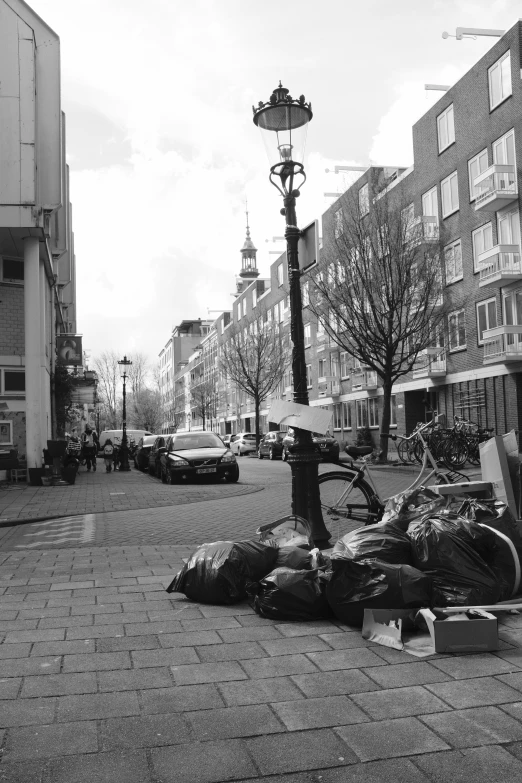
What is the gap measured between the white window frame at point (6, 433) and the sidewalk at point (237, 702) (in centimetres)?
1693

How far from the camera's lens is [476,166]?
30.8 meters

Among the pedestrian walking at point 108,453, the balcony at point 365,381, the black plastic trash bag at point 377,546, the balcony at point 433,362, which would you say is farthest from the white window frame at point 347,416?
the black plastic trash bag at point 377,546

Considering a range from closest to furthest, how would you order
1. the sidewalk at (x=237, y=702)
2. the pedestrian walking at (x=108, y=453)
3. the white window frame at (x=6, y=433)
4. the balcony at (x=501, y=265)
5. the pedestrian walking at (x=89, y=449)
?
the sidewalk at (x=237, y=702)
the white window frame at (x=6, y=433)
the pedestrian walking at (x=108, y=453)
the balcony at (x=501, y=265)
the pedestrian walking at (x=89, y=449)

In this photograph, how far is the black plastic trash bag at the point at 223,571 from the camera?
535 cm

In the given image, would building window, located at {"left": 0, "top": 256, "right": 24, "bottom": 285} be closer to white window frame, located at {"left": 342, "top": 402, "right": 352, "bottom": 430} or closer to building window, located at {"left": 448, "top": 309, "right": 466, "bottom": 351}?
building window, located at {"left": 448, "top": 309, "right": 466, "bottom": 351}

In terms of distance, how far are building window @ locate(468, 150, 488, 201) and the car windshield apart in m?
16.3

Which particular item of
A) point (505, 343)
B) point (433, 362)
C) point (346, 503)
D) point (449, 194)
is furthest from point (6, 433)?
point (449, 194)

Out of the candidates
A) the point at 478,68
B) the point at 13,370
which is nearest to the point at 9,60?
the point at 13,370

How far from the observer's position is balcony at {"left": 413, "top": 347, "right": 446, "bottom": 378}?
107 ft

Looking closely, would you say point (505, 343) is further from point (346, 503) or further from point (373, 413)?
point (346, 503)

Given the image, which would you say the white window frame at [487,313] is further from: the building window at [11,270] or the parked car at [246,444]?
the parked car at [246,444]

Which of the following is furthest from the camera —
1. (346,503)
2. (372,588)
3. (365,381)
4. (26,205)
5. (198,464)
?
(365,381)

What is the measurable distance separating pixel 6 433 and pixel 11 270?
187 inches

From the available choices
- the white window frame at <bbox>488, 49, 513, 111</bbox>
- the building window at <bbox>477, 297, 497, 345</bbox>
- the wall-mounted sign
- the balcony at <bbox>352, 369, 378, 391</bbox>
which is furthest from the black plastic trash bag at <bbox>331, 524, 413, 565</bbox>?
the balcony at <bbox>352, 369, 378, 391</bbox>
